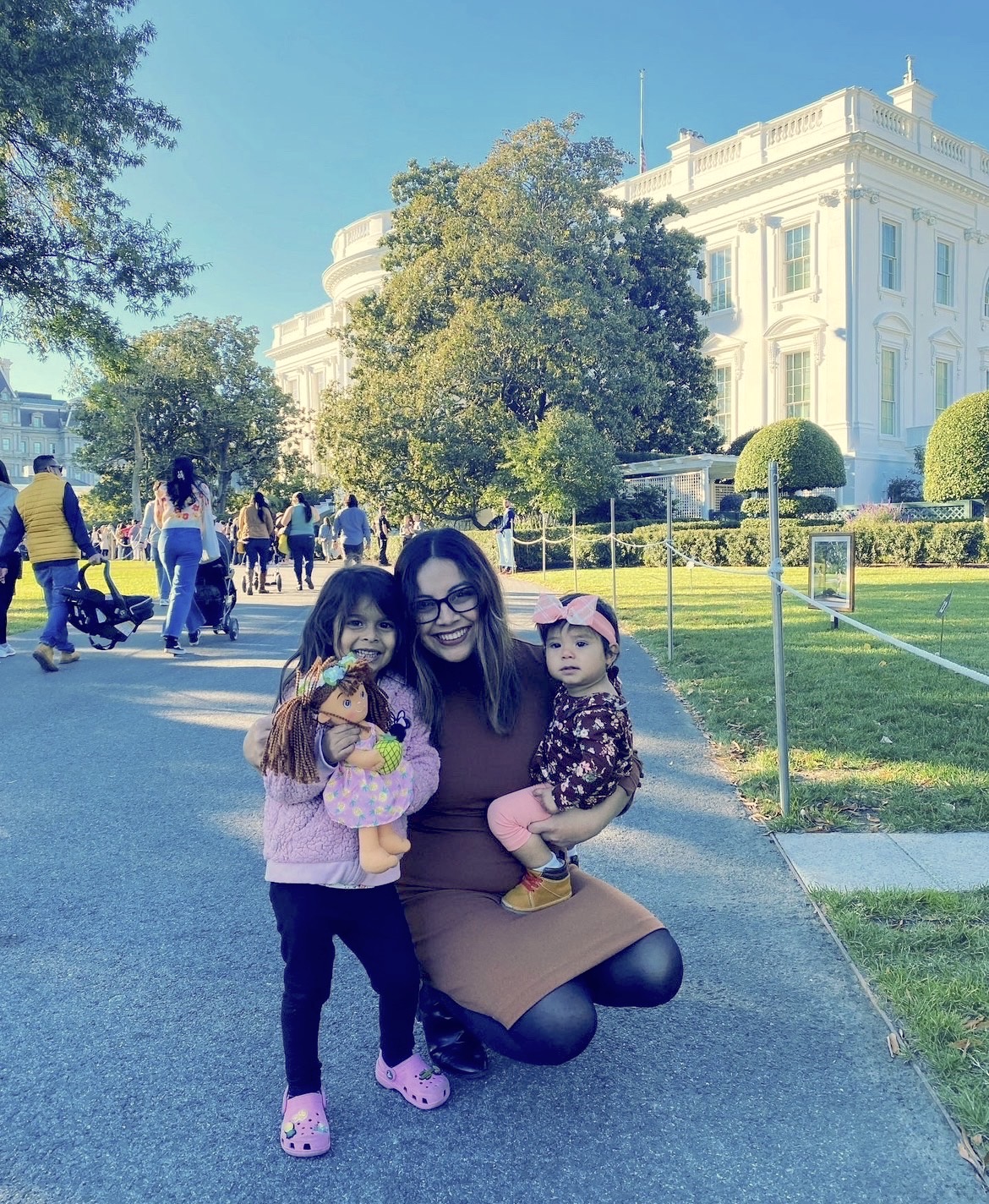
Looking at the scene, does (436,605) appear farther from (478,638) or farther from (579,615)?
(579,615)

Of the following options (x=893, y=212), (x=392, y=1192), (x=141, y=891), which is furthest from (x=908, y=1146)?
(x=893, y=212)

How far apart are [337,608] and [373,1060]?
1204 millimetres

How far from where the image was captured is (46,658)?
28.0 feet

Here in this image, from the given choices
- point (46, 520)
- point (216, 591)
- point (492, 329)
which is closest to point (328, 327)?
point (492, 329)

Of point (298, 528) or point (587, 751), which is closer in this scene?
point (587, 751)

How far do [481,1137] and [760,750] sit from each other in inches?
150

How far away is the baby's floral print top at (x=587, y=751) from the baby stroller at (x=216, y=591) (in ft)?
26.0

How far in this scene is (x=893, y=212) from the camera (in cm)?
3584

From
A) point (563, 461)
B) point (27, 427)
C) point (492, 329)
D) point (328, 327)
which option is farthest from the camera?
point (27, 427)

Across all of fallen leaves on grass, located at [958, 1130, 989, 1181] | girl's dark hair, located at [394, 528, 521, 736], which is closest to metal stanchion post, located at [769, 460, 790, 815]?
girl's dark hair, located at [394, 528, 521, 736]

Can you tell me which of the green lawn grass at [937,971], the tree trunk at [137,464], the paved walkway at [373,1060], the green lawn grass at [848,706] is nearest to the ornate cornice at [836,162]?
the tree trunk at [137,464]

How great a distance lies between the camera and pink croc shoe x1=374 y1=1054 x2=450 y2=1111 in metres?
2.36

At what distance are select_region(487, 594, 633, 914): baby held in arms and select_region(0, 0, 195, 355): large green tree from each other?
15.4 metres

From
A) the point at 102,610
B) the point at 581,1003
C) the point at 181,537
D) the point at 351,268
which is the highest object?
the point at 351,268
